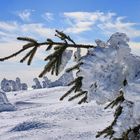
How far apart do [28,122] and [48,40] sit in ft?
63.9

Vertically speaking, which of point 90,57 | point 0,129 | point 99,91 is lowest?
point 0,129

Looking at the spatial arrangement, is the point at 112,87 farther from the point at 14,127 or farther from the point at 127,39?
the point at 14,127

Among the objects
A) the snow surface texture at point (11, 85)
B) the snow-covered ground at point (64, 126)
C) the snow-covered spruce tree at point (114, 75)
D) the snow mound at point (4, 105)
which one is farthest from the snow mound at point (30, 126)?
the snow surface texture at point (11, 85)

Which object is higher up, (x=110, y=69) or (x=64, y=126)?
(x=110, y=69)

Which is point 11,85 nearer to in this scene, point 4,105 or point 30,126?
point 4,105

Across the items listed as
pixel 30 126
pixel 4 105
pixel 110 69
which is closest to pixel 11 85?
pixel 4 105

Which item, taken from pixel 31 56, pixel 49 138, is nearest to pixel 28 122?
pixel 49 138

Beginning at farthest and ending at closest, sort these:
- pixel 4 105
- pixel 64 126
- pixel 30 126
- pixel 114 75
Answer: pixel 4 105
pixel 30 126
pixel 64 126
pixel 114 75

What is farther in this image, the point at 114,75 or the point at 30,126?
the point at 30,126

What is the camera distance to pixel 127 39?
6.91ft

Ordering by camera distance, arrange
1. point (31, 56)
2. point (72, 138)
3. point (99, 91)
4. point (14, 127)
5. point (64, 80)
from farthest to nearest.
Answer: point (64, 80) → point (14, 127) → point (72, 138) → point (31, 56) → point (99, 91)

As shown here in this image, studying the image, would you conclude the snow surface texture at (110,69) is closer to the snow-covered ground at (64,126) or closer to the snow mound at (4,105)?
the snow-covered ground at (64,126)

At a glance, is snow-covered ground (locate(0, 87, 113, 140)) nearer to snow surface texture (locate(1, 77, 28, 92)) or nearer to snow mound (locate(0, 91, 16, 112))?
snow mound (locate(0, 91, 16, 112))

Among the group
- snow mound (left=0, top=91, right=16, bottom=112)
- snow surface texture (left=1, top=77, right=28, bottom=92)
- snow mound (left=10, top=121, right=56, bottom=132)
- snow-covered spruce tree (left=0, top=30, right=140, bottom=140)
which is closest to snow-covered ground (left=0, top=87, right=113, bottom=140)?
snow mound (left=10, top=121, right=56, bottom=132)
